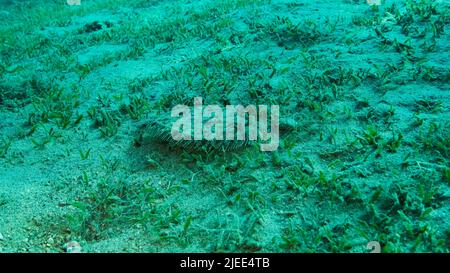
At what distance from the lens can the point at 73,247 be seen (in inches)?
116

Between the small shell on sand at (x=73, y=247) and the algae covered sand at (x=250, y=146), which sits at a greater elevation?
the algae covered sand at (x=250, y=146)

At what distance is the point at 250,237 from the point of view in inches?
112

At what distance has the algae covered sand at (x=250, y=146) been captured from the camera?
9.62 ft

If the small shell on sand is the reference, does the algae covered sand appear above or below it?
above

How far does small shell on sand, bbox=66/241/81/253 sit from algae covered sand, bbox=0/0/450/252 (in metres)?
0.04

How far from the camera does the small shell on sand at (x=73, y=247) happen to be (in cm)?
291

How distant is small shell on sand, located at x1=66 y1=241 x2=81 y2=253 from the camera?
2.91 meters

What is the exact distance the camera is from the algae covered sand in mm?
2932

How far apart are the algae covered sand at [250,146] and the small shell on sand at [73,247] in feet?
0.14

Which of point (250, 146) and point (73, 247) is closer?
point (73, 247)

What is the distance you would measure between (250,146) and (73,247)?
5.97 feet

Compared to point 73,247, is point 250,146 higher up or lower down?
higher up

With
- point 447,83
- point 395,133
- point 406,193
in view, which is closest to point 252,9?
point 447,83

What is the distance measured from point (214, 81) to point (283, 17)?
2.68 m
